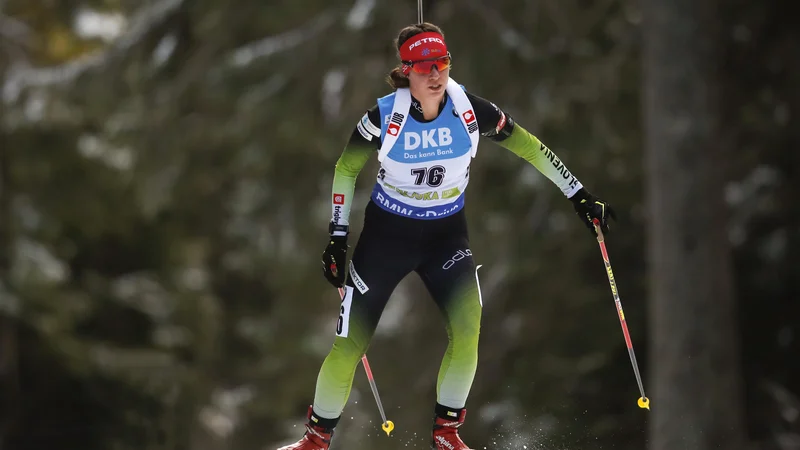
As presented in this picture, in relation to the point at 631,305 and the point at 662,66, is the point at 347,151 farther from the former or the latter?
the point at 631,305

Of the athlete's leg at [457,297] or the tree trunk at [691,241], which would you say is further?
the tree trunk at [691,241]

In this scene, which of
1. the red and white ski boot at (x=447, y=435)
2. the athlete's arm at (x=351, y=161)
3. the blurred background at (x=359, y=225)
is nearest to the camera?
the athlete's arm at (x=351, y=161)

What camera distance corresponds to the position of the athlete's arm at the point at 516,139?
6.25 meters

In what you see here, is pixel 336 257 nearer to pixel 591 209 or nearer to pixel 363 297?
pixel 363 297

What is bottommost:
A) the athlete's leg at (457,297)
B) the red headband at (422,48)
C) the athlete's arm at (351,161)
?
the athlete's leg at (457,297)

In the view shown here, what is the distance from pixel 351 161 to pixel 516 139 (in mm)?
859

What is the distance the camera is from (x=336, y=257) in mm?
6234

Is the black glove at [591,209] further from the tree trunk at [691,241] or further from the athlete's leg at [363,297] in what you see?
the tree trunk at [691,241]

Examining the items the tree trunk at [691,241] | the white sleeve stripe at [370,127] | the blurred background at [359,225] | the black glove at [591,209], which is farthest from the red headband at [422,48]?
the tree trunk at [691,241]

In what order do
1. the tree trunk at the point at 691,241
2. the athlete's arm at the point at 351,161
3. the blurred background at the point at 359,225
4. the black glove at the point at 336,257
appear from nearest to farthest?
the athlete's arm at the point at 351,161 → the black glove at the point at 336,257 → the tree trunk at the point at 691,241 → the blurred background at the point at 359,225

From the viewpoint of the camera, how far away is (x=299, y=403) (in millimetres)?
20172

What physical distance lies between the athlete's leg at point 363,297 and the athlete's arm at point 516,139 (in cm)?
71

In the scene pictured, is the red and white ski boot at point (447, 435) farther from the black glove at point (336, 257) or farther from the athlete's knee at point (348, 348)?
the black glove at point (336, 257)

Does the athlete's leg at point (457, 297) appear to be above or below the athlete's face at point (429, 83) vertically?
below
